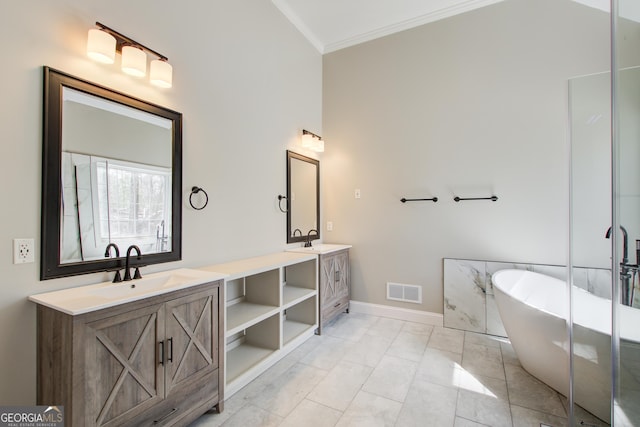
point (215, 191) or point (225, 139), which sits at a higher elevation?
point (225, 139)

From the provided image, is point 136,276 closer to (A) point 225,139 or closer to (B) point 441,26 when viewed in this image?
(A) point 225,139

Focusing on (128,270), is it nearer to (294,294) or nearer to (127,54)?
(127,54)

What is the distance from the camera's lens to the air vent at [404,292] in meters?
3.26

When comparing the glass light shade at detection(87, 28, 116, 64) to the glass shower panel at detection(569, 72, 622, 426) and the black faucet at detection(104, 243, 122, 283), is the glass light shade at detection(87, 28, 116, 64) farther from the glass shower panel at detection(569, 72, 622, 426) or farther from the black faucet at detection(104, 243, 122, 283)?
the glass shower panel at detection(569, 72, 622, 426)

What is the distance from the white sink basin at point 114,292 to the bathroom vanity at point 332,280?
1368mm

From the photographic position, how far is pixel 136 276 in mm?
1648

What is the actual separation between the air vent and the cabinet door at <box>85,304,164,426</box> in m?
2.57

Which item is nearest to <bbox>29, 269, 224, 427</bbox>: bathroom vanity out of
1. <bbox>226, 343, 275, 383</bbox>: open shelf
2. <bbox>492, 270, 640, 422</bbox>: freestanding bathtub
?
<bbox>226, 343, 275, 383</bbox>: open shelf

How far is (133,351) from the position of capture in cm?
131

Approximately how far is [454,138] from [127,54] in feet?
9.72

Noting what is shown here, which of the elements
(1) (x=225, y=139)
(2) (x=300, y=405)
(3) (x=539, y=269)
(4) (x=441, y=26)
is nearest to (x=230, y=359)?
(2) (x=300, y=405)

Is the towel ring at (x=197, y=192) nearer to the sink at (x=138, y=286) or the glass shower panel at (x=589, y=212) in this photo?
the sink at (x=138, y=286)

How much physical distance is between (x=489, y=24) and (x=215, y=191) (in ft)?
Result: 10.6

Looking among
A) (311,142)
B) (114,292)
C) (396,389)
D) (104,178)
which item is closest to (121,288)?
(114,292)
